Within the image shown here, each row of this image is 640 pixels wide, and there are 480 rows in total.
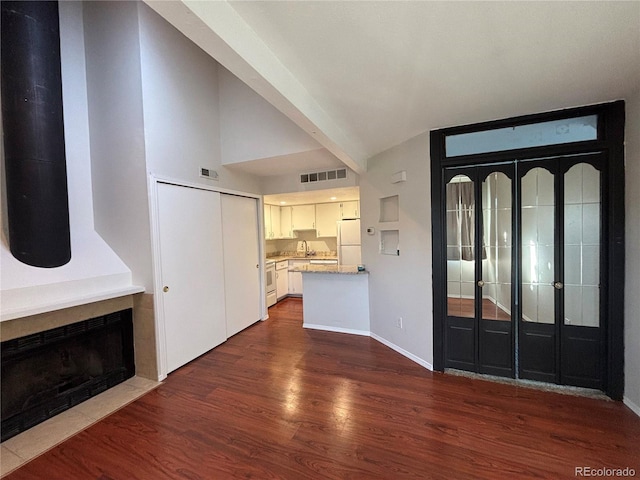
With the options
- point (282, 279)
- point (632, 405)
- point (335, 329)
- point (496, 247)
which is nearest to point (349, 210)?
point (282, 279)

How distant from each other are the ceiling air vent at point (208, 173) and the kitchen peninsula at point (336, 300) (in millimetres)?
1891

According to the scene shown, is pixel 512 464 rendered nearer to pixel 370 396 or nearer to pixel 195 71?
pixel 370 396

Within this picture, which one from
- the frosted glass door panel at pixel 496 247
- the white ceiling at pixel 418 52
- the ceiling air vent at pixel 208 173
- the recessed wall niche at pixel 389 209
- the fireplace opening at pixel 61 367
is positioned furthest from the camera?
the recessed wall niche at pixel 389 209

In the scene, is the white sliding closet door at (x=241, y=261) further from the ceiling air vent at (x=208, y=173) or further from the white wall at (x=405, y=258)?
the white wall at (x=405, y=258)

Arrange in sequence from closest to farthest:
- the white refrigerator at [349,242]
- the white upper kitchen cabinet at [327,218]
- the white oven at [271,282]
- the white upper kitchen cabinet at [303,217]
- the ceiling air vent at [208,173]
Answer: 1. the ceiling air vent at [208,173]
2. the white oven at [271,282]
3. the white refrigerator at [349,242]
4. the white upper kitchen cabinet at [327,218]
5. the white upper kitchen cabinet at [303,217]

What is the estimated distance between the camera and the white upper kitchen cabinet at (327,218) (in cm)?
596

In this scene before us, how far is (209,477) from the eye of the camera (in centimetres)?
158

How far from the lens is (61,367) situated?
2.30 m

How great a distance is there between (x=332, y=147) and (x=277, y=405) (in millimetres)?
2425

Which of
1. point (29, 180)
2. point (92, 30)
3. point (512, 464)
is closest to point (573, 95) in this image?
point (512, 464)

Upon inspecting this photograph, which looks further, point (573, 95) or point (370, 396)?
point (370, 396)

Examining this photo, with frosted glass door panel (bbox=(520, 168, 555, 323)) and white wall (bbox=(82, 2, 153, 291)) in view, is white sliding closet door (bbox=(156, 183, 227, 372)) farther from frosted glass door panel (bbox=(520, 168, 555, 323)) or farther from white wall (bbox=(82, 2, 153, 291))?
frosted glass door panel (bbox=(520, 168, 555, 323))

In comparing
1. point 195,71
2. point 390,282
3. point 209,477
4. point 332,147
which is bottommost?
point 209,477

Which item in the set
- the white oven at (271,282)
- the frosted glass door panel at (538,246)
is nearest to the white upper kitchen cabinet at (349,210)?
the white oven at (271,282)
